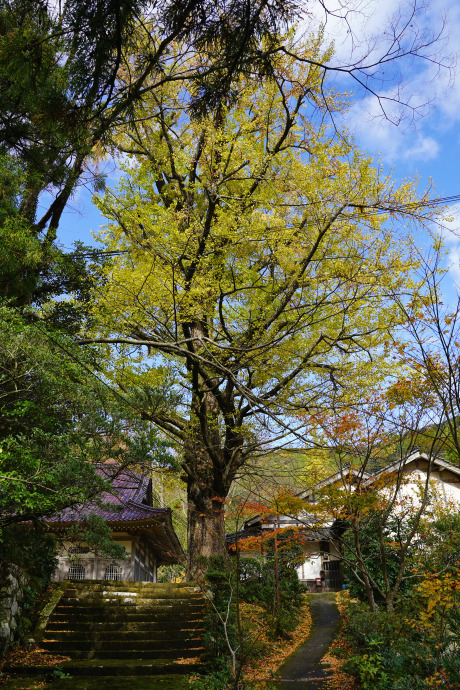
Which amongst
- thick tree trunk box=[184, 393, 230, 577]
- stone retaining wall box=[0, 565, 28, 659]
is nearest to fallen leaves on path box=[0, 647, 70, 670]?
stone retaining wall box=[0, 565, 28, 659]

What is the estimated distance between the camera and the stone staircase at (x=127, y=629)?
26.0 feet

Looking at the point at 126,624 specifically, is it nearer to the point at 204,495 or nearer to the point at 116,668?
the point at 116,668

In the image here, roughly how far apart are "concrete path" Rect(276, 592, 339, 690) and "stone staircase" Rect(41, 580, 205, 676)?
5.73 ft

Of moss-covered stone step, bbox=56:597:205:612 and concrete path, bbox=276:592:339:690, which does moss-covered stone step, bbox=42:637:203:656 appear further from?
concrete path, bbox=276:592:339:690

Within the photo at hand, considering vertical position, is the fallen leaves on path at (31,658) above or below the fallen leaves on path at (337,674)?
above

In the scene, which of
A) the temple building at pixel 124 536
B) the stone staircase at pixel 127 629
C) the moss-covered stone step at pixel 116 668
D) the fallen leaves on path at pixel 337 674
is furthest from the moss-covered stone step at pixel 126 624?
the temple building at pixel 124 536

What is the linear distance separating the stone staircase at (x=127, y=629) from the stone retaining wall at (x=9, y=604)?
0.84m

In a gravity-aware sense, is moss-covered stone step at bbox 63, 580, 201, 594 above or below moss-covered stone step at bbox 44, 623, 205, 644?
above

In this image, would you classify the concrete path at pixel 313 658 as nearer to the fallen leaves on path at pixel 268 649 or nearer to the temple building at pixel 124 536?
the fallen leaves on path at pixel 268 649

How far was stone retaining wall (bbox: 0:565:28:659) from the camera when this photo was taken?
7477mm

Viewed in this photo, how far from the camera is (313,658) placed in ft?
34.4

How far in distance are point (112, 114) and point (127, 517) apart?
12970 mm

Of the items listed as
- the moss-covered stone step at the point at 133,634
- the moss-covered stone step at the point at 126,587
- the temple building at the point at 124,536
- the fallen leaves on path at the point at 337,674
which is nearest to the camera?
the fallen leaves on path at the point at 337,674

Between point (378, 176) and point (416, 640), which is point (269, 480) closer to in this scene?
point (416, 640)
